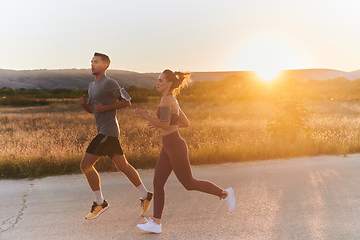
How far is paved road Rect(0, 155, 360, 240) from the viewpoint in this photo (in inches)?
130

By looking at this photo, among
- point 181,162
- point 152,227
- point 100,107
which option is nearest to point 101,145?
point 100,107

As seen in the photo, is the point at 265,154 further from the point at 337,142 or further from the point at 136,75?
the point at 136,75

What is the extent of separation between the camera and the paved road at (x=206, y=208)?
330 cm

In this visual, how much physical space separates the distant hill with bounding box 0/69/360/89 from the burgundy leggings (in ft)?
340

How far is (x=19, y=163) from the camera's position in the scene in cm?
609

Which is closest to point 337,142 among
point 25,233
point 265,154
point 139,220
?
point 265,154

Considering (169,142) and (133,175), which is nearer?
(169,142)

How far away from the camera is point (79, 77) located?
398 ft

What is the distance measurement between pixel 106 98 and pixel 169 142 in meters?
1.16

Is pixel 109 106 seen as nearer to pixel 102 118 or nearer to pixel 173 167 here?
pixel 102 118

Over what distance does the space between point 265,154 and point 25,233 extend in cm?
599

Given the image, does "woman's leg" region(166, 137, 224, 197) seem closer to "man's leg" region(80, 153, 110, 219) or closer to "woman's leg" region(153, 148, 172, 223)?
"woman's leg" region(153, 148, 172, 223)

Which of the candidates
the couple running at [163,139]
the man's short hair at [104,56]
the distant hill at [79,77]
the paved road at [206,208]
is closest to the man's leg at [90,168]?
the couple running at [163,139]

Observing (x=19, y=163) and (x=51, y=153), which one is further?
(x=51, y=153)
